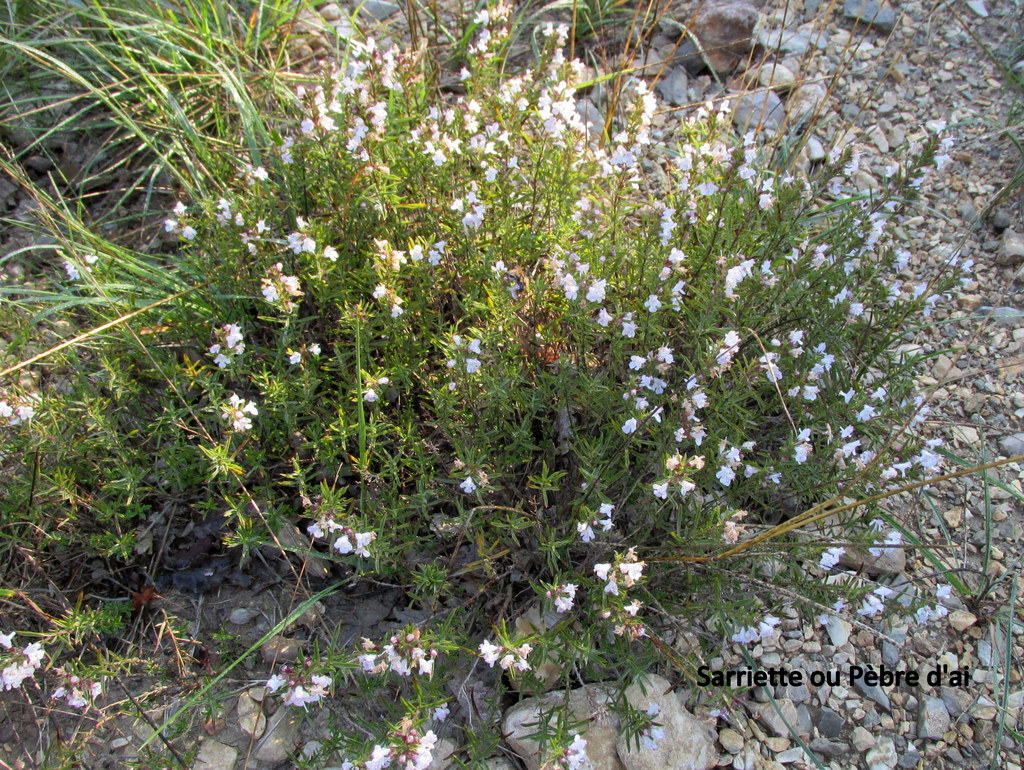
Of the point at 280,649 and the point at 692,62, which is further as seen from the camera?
the point at 692,62

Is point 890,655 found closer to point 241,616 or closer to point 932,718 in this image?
point 932,718

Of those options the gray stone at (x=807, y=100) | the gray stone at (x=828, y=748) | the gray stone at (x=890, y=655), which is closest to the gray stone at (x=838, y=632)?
the gray stone at (x=890, y=655)

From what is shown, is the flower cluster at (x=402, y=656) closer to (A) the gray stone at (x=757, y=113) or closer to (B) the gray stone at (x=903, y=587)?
(B) the gray stone at (x=903, y=587)

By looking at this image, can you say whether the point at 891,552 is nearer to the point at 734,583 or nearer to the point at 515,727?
the point at 734,583

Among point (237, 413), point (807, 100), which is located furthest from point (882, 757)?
point (807, 100)

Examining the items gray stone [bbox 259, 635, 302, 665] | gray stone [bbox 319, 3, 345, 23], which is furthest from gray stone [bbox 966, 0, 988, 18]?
gray stone [bbox 259, 635, 302, 665]

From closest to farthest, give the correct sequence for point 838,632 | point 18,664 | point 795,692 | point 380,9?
point 18,664 < point 795,692 < point 838,632 < point 380,9
